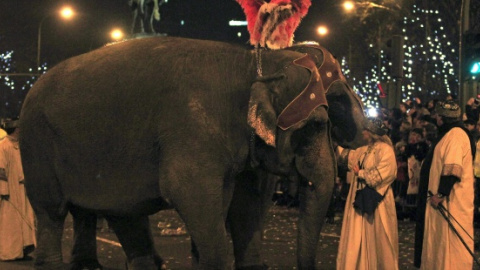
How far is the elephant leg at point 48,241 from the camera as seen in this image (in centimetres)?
888

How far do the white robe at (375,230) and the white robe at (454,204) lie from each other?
76 centimetres

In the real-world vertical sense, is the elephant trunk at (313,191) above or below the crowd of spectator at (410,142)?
below

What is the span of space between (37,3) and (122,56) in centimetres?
4781

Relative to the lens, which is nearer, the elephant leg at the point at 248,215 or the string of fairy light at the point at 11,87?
the elephant leg at the point at 248,215

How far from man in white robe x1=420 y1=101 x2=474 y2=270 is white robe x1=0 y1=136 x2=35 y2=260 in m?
6.12

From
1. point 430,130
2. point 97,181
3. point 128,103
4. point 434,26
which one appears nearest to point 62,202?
point 97,181

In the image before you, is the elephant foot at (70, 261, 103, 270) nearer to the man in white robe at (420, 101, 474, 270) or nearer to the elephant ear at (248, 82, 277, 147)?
the elephant ear at (248, 82, 277, 147)

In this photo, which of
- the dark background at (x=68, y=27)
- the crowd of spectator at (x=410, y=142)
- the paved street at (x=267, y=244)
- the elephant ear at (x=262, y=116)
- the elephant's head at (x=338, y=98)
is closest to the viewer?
the elephant ear at (x=262, y=116)

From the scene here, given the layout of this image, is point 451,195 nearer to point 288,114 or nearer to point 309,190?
point 309,190

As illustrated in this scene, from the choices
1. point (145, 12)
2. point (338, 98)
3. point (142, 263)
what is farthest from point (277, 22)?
point (145, 12)

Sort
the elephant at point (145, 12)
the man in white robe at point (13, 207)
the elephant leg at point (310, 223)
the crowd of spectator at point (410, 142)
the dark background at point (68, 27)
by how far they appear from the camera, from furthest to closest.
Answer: the dark background at point (68, 27) < the elephant at point (145, 12) < the crowd of spectator at point (410, 142) < the man in white robe at point (13, 207) < the elephant leg at point (310, 223)

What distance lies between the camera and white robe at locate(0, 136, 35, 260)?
14781mm

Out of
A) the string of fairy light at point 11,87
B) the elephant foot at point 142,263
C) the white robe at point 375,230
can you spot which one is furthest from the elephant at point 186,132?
the string of fairy light at point 11,87

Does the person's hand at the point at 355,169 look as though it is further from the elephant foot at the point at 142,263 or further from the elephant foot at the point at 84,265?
the elephant foot at the point at 84,265
